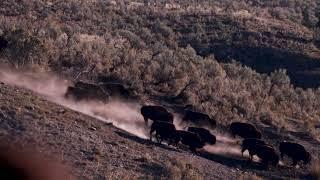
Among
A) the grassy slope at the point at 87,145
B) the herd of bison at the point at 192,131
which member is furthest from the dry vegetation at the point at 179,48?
the grassy slope at the point at 87,145

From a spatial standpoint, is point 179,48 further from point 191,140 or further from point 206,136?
point 191,140

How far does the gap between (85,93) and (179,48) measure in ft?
73.8

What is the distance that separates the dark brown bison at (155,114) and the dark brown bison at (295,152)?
Answer: 4.86 m

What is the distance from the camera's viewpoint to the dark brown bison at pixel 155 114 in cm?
2739

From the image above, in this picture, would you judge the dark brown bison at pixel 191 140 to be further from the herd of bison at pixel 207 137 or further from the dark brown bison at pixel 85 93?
the dark brown bison at pixel 85 93

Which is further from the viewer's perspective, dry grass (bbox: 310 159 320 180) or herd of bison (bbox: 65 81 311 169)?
herd of bison (bbox: 65 81 311 169)

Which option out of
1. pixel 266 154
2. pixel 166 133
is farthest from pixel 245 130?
pixel 166 133

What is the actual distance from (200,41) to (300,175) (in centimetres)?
3165

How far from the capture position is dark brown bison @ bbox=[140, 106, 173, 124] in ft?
89.9

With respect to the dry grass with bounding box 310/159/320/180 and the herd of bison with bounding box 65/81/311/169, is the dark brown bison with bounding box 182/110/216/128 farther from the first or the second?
the dry grass with bounding box 310/159/320/180

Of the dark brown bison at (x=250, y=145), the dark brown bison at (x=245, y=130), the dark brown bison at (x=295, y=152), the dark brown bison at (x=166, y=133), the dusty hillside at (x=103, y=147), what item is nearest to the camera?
the dusty hillside at (x=103, y=147)

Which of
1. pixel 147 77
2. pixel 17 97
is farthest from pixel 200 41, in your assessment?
pixel 17 97

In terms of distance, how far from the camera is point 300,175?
987 inches

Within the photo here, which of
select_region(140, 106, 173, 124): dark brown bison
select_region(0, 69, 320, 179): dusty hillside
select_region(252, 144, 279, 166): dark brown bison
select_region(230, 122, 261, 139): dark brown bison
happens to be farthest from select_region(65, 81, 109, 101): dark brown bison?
select_region(252, 144, 279, 166): dark brown bison
